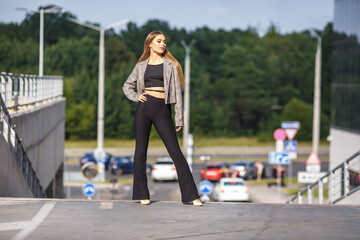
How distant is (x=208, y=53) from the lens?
121m

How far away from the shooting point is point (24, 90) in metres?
27.5

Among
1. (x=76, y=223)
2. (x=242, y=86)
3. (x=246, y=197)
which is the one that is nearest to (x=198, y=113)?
(x=242, y=86)

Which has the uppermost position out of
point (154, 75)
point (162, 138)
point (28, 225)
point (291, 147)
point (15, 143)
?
point (154, 75)

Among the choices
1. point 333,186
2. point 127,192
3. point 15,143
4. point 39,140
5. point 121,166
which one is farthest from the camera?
point 121,166

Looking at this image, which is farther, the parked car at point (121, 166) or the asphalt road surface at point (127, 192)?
the parked car at point (121, 166)

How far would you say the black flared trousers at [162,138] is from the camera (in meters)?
9.04

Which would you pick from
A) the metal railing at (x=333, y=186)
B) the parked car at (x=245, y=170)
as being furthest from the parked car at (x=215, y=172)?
the metal railing at (x=333, y=186)

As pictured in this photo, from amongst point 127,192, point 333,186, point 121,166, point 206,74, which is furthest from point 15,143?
point 206,74

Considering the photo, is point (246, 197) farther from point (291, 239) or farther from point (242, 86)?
point (242, 86)

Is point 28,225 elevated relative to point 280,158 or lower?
elevated

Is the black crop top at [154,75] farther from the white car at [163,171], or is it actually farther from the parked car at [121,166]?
the parked car at [121,166]

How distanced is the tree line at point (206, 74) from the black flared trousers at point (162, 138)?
89.5 m

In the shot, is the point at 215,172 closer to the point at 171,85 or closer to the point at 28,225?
the point at 171,85

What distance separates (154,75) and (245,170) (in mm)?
50336
